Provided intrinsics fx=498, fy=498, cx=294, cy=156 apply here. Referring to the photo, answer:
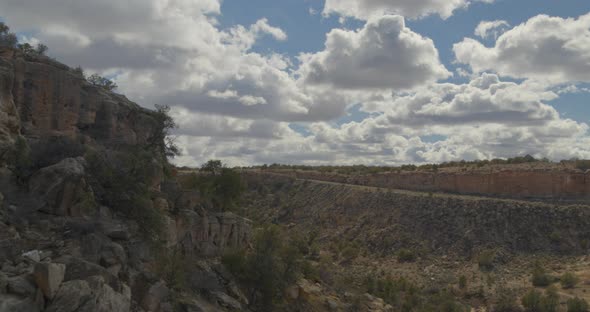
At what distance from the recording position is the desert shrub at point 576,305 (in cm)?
2603

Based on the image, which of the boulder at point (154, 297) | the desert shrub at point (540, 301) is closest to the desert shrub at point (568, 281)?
the desert shrub at point (540, 301)

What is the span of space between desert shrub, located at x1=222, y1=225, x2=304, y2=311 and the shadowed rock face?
7556 millimetres

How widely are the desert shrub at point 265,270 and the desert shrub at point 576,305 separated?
49.2 ft

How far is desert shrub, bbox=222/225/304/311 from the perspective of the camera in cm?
2109

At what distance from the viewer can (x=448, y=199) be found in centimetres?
4766

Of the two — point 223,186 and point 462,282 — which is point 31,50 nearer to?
point 223,186

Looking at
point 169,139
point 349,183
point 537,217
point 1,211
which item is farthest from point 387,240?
point 1,211

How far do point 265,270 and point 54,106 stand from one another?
431 inches

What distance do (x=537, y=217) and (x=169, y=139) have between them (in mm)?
31538

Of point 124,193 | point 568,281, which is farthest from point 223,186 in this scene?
point 568,281

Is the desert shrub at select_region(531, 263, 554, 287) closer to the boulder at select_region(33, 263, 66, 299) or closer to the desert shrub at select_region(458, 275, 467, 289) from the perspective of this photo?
the desert shrub at select_region(458, 275, 467, 289)

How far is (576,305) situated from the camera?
26.1m

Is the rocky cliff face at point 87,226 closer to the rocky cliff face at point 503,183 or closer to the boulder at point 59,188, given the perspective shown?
the boulder at point 59,188

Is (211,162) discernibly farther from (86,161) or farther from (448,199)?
(448,199)
